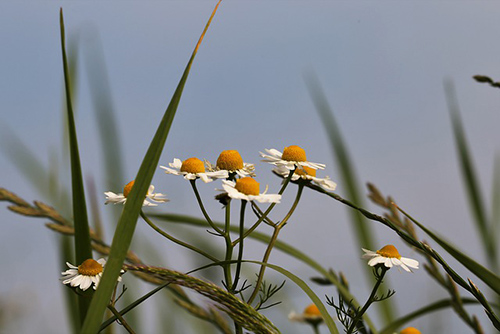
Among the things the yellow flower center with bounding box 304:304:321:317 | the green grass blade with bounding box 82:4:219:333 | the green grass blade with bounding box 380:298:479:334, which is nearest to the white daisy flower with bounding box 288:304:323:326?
the yellow flower center with bounding box 304:304:321:317

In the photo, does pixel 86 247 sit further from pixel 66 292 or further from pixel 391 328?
pixel 391 328

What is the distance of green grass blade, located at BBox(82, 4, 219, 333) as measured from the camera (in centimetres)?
51

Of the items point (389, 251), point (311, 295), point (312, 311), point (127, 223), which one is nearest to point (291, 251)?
point (312, 311)

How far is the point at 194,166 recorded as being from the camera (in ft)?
2.84

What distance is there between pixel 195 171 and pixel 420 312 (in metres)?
0.66

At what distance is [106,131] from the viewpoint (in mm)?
1528

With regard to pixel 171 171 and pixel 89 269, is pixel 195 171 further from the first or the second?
pixel 89 269

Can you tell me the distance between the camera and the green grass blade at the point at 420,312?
3.93 ft

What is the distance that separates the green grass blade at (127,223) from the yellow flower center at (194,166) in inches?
9.8

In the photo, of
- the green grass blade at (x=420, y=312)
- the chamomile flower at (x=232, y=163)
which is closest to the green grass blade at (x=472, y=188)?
the green grass blade at (x=420, y=312)

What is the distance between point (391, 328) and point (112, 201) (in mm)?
658

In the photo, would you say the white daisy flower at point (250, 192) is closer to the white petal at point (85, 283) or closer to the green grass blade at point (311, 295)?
the green grass blade at point (311, 295)

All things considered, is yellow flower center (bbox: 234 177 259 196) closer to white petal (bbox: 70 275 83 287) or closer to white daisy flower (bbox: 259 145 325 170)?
white daisy flower (bbox: 259 145 325 170)

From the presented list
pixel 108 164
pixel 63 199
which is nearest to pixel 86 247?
pixel 108 164
